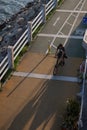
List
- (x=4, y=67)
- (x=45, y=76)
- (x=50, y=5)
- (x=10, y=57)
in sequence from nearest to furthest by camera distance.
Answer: (x=4, y=67) → (x=45, y=76) → (x=10, y=57) → (x=50, y=5)

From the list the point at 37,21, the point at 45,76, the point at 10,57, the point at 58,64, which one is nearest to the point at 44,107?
the point at 45,76

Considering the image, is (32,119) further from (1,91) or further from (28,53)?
(28,53)

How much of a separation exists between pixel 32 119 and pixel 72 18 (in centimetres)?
1376

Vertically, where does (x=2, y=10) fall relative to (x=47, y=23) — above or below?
below

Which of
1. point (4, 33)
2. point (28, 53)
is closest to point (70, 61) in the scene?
point (28, 53)

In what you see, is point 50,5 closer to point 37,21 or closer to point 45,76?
point 37,21

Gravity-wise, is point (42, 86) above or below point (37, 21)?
below

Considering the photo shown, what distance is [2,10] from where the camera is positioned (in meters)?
41.2

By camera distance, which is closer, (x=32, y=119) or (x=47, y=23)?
(x=32, y=119)

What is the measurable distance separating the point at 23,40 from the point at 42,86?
15.2 feet

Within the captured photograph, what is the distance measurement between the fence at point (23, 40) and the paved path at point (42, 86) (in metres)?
0.53

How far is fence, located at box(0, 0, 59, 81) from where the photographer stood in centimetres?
2105

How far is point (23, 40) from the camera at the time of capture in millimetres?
23938

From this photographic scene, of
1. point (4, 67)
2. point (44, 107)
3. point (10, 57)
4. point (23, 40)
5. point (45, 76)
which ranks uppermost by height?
point (10, 57)
